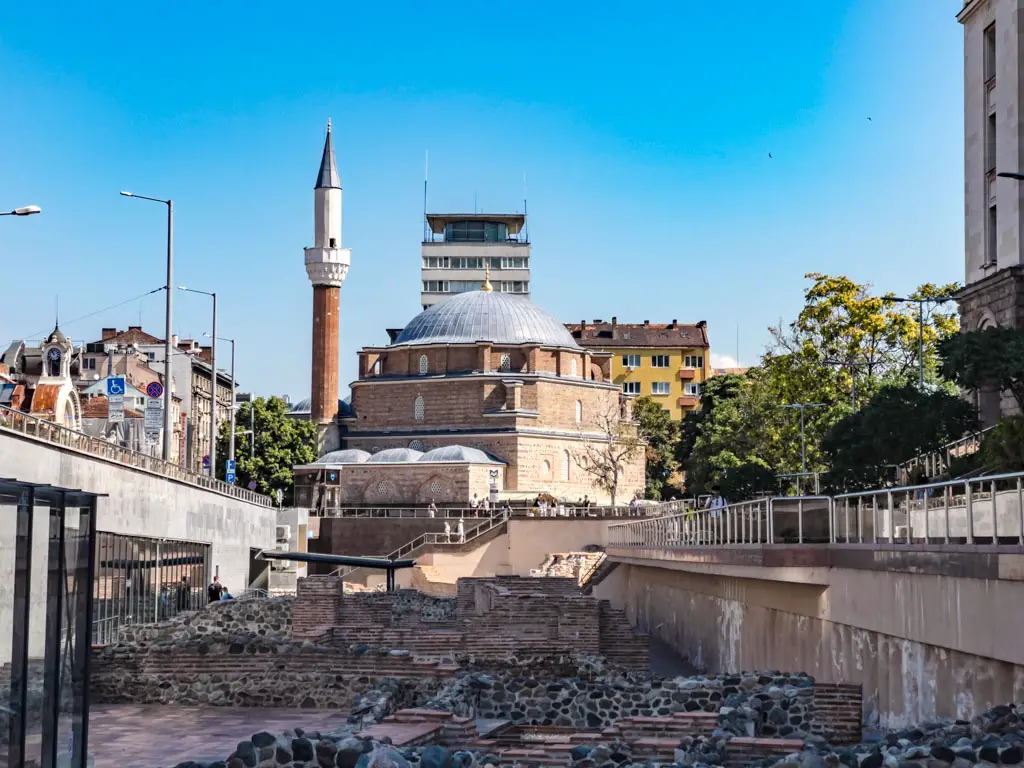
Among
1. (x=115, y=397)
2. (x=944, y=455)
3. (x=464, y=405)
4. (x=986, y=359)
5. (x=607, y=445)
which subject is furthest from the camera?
(x=607, y=445)

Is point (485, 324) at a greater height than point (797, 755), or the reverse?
point (485, 324)

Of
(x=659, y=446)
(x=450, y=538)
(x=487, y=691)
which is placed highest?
(x=659, y=446)

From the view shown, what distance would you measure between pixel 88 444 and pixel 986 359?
54.0 ft

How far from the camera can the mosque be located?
251ft

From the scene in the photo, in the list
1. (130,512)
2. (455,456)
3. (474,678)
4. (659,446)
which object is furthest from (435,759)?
(659,446)

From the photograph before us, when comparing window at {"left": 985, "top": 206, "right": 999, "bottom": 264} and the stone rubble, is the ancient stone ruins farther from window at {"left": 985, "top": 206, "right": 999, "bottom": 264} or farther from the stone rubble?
window at {"left": 985, "top": 206, "right": 999, "bottom": 264}

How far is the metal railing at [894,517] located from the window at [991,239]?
43.9ft

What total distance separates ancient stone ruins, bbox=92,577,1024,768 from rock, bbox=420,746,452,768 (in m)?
0.02

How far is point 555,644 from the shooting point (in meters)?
24.1

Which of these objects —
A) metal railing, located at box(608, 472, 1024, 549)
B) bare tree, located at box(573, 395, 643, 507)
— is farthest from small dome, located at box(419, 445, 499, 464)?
metal railing, located at box(608, 472, 1024, 549)

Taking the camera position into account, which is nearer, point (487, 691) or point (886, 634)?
point (886, 634)

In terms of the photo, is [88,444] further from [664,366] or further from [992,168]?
[664,366]

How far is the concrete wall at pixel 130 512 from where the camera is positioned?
10508mm

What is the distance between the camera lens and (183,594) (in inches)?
1380
